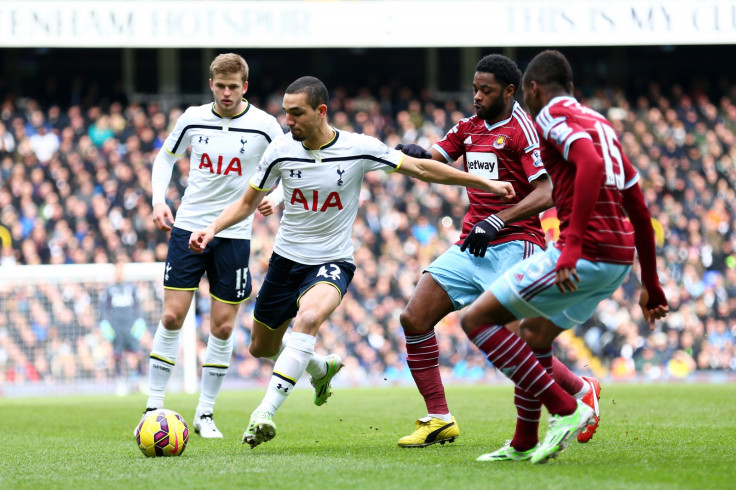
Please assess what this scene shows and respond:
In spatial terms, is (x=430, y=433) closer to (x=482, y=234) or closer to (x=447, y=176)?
(x=482, y=234)

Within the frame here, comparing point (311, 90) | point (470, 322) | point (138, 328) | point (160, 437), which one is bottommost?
point (138, 328)

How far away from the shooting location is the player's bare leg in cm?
660

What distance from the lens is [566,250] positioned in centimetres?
488

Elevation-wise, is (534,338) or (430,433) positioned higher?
(534,338)

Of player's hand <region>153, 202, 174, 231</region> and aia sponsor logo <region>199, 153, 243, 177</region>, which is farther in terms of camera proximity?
aia sponsor logo <region>199, 153, 243, 177</region>

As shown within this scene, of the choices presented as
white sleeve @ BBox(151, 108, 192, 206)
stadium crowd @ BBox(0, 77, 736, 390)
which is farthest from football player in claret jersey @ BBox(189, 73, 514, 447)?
stadium crowd @ BBox(0, 77, 736, 390)

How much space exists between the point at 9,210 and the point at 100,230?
6.61 ft

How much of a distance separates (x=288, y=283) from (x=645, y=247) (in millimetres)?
2723

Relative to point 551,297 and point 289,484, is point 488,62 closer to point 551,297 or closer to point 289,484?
point 551,297

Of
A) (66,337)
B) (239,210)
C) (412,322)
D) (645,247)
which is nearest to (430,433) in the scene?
(412,322)

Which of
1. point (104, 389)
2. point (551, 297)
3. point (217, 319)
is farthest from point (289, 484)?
point (104, 389)

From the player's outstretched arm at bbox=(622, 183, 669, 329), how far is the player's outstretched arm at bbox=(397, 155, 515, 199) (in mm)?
1058

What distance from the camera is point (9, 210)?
20.2 m

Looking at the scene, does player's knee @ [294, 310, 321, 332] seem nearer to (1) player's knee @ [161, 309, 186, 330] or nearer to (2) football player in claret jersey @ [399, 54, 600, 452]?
(2) football player in claret jersey @ [399, 54, 600, 452]
